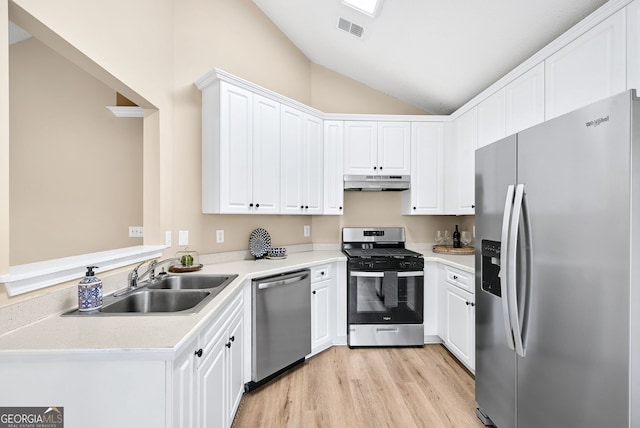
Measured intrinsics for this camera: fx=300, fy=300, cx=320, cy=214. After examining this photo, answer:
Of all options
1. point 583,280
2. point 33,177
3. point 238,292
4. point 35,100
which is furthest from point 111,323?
point 35,100

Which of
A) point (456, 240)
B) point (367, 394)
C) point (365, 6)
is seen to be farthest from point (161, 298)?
point (456, 240)

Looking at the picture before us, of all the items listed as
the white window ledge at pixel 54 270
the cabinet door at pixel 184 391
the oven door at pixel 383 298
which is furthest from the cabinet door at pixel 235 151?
the cabinet door at pixel 184 391

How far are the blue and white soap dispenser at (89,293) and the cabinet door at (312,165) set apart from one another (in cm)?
192

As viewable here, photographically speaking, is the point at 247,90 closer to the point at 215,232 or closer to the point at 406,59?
the point at 215,232

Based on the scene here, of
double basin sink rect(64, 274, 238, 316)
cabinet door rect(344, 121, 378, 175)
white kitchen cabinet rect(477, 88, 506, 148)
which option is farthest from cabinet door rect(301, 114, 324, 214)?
white kitchen cabinet rect(477, 88, 506, 148)

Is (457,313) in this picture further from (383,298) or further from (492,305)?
(492,305)

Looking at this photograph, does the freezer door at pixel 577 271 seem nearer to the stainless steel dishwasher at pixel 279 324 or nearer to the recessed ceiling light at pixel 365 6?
the stainless steel dishwasher at pixel 279 324

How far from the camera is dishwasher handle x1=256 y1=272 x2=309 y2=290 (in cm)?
223

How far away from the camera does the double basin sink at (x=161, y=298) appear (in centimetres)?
153

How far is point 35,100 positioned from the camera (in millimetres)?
2658

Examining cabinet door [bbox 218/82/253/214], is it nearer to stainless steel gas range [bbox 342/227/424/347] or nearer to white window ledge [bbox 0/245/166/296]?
white window ledge [bbox 0/245/166/296]

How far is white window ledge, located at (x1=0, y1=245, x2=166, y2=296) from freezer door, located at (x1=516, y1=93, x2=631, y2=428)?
2116mm

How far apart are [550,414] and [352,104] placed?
10.8ft

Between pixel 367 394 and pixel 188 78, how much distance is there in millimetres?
2901
